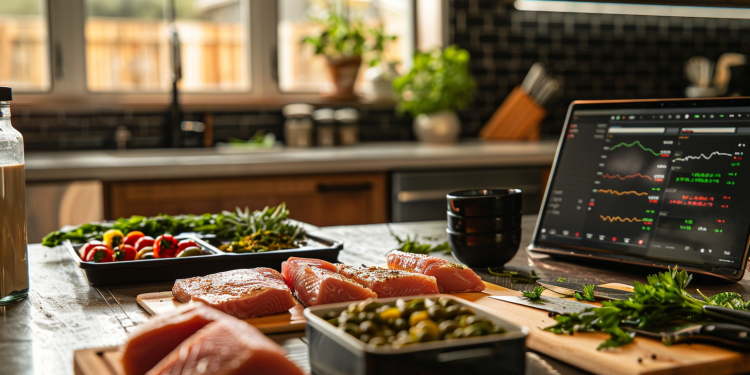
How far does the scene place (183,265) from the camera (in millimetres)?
1274

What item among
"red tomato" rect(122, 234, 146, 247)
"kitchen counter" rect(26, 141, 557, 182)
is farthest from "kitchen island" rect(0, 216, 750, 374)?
"kitchen counter" rect(26, 141, 557, 182)

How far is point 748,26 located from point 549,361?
5.08 metres

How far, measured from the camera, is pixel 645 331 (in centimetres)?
87

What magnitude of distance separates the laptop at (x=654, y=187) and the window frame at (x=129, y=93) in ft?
9.13

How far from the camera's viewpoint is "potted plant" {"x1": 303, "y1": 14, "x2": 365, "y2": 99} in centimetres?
400

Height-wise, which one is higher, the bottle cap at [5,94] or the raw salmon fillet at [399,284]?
the bottle cap at [5,94]

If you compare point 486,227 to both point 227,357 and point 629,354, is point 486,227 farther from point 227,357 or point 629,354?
point 227,357

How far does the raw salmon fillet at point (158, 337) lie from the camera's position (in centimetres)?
77

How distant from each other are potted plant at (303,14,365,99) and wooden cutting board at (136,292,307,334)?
9.87ft

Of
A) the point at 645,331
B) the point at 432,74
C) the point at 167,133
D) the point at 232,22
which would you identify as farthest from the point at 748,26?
the point at 645,331

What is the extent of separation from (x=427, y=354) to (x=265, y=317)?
398 millimetres

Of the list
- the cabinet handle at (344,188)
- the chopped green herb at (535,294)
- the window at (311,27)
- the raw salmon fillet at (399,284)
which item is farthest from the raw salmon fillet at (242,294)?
the window at (311,27)

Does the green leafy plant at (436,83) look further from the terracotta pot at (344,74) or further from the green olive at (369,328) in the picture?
the green olive at (369,328)

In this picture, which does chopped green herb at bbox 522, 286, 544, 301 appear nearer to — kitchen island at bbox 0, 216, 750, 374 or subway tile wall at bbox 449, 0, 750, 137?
kitchen island at bbox 0, 216, 750, 374
